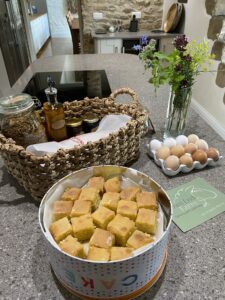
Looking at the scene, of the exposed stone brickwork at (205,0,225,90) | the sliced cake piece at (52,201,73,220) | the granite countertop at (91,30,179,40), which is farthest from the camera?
the granite countertop at (91,30,179,40)

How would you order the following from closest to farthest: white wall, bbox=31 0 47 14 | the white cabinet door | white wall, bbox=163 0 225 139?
white wall, bbox=163 0 225 139
the white cabinet door
white wall, bbox=31 0 47 14

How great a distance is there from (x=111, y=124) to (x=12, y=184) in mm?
345

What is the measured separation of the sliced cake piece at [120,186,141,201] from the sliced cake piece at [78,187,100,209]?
54mm

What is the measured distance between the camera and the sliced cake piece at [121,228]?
44 centimetres

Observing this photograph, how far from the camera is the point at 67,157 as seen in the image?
1.90ft

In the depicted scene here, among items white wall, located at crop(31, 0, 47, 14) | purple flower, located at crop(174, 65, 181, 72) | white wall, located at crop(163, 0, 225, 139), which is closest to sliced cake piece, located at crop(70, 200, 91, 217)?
purple flower, located at crop(174, 65, 181, 72)

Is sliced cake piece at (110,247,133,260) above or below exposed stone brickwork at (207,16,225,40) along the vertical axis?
below

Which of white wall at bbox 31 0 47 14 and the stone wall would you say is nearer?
the stone wall

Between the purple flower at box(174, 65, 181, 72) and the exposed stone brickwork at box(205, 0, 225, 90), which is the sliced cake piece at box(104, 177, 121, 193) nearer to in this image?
the purple flower at box(174, 65, 181, 72)

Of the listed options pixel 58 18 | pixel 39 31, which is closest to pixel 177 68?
pixel 39 31

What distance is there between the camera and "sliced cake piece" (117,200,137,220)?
480mm

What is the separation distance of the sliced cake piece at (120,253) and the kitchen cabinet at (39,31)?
5874 mm

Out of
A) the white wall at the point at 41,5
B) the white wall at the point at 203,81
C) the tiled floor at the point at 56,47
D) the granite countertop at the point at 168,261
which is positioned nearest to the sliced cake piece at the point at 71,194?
the granite countertop at the point at 168,261

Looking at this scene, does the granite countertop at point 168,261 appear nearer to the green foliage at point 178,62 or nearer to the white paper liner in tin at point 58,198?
the white paper liner in tin at point 58,198
